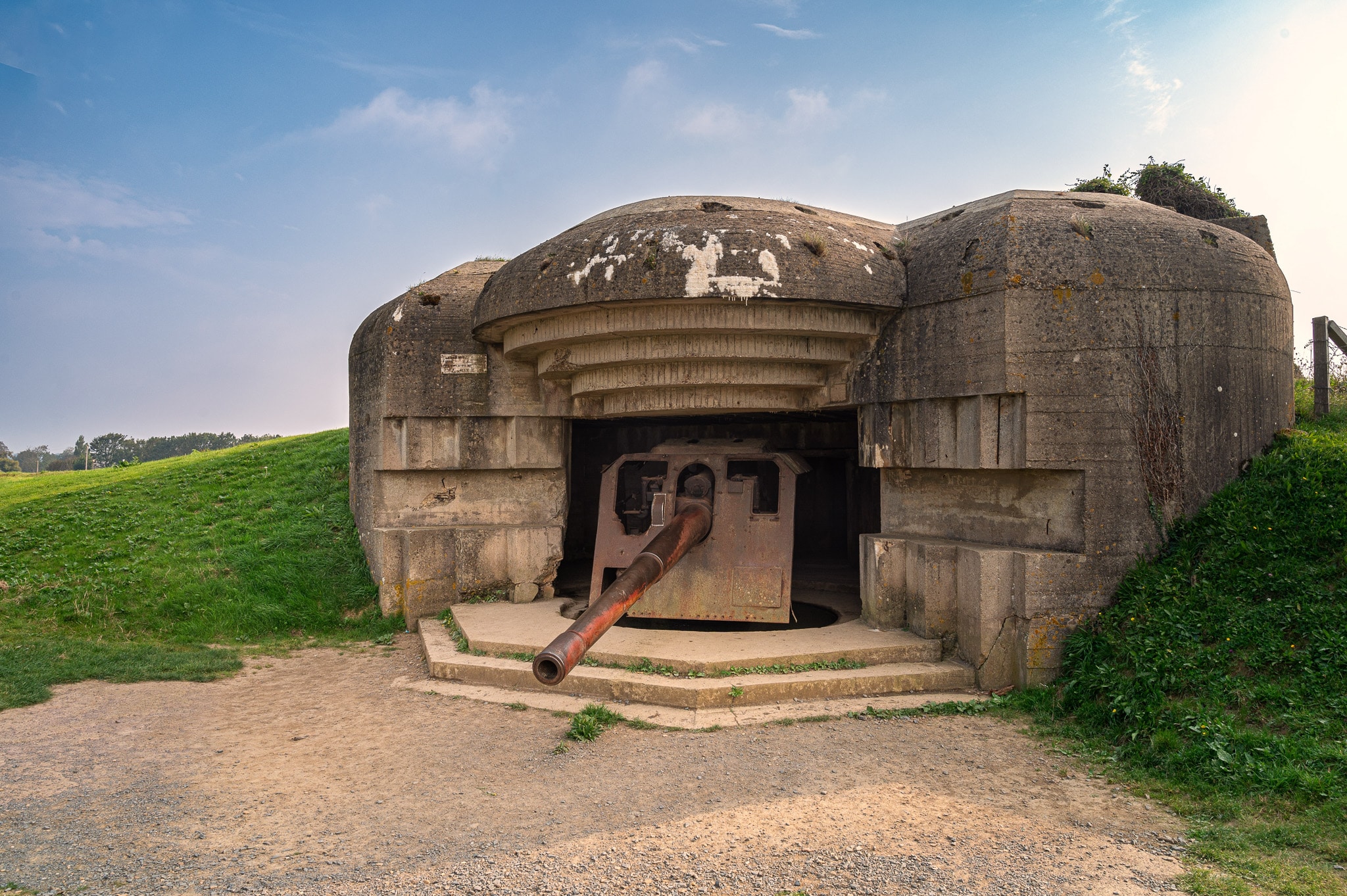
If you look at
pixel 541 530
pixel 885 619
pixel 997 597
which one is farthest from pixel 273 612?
pixel 997 597

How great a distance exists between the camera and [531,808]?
11.6ft

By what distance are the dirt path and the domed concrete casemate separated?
707 mm

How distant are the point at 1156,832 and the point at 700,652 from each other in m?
2.69

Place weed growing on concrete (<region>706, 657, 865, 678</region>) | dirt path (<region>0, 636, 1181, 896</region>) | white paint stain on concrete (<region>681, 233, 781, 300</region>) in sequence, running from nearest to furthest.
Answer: dirt path (<region>0, 636, 1181, 896</region>) → weed growing on concrete (<region>706, 657, 865, 678</region>) → white paint stain on concrete (<region>681, 233, 781, 300</region>)

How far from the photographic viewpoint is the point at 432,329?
6.91m

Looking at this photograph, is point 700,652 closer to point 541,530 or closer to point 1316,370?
point 541,530

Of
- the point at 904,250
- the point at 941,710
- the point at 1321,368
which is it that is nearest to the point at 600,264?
the point at 904,250

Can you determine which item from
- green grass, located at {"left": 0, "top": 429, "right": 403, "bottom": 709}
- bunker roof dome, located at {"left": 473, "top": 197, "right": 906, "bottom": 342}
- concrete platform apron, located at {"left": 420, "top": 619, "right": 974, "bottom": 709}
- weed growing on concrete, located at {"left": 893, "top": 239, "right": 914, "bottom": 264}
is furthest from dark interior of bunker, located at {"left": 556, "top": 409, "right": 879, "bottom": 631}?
green grass, located at {"left": 0, "top": 429, "right": 403, "bottom": 709}

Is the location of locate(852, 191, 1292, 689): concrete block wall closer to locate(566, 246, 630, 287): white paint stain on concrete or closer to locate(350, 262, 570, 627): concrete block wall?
locate(566, 246, 630, 287): white paint stain on concrete

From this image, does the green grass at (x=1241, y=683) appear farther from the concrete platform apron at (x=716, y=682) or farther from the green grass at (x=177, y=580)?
the green grass at (x=177, y=580)

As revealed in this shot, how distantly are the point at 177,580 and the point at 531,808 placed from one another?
543 centimetres

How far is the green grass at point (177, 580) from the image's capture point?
6.10 meters

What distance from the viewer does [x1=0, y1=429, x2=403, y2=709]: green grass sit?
6.10m

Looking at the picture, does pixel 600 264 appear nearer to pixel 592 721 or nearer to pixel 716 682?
pixel 716 682
